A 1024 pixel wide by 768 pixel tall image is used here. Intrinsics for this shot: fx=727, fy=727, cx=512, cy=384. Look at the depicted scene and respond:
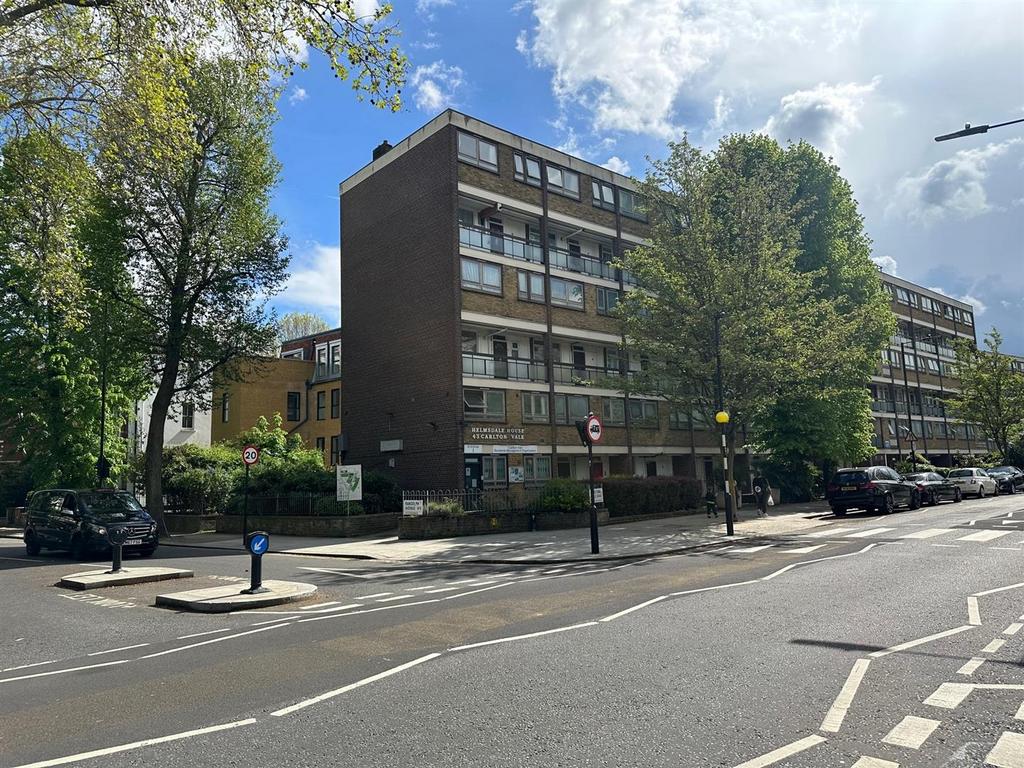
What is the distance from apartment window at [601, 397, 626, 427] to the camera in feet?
117

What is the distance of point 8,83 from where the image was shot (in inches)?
452

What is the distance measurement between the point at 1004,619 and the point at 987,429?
53704 mm

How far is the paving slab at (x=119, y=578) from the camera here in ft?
43.3

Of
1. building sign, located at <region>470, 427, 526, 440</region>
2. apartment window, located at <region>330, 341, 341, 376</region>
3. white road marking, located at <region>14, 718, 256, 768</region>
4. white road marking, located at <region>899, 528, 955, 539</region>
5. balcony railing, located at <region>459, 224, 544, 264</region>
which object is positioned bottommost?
white road marking, located at <region>899, 528, 955, 539</region>

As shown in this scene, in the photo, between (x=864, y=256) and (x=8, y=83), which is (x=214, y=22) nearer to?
(x=8, y=83)

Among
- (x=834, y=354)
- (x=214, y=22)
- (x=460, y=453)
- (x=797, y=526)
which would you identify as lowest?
(x=797, y=526)

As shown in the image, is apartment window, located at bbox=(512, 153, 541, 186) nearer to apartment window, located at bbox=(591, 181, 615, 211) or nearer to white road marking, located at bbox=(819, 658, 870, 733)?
apartment window, located at bbox=(591, 181, 615, 211)

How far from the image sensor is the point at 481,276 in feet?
105

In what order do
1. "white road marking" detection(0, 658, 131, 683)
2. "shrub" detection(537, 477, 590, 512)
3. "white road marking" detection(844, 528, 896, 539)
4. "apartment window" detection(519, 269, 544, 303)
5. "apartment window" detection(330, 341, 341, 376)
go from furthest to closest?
"apartment window" detection(330, 341, 341, 376), "apartment window" detection(519, 269, 544, 303), "shrub" detection(537, 477, 590, 512), "white road marking" detection(844, 528, 896, 539), "white road marking" detection(0, 658, 131, 683)

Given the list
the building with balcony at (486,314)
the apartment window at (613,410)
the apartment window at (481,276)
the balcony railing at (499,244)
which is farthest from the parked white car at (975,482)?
the apartment window at (481,276)

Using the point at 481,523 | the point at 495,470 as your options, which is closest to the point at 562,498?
the point at 481,523

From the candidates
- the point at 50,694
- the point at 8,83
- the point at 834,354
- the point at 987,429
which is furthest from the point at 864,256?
the point at 50,694

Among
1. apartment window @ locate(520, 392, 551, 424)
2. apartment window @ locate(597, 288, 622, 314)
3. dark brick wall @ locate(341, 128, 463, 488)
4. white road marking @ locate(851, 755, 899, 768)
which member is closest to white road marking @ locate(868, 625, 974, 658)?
white road marking @ locate(851, 755, 899, 768)

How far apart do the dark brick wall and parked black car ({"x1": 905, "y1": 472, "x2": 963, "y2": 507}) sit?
1899cm
